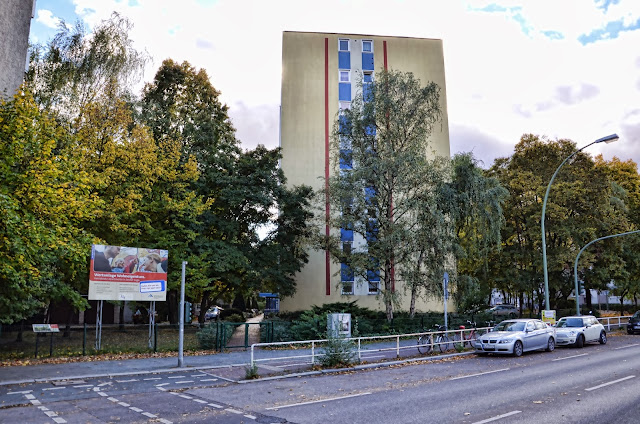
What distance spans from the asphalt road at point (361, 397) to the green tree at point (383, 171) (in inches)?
403

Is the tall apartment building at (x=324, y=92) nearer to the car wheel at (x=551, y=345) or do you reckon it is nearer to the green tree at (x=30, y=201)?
the car wheel at (x=551, y=345)

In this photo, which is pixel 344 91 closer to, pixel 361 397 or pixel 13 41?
pixel 13 41

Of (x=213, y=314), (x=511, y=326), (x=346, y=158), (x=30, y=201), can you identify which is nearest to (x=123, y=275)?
(x=30, y=201)

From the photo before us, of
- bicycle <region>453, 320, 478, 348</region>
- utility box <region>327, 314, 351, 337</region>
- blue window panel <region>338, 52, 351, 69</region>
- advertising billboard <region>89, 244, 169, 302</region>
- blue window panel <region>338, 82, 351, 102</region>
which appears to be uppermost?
blue window panel <region>338, 52, 351, 69</region>

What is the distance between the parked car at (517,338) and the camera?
1903 centimetres

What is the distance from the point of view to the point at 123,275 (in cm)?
2016

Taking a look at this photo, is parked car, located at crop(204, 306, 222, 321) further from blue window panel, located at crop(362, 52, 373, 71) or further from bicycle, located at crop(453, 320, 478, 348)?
bicycle, located at crop(453, 320, 478, 348)

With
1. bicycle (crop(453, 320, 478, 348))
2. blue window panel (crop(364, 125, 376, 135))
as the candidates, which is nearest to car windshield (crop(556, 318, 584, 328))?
bicycle (crop(453, 320, 478, 348))

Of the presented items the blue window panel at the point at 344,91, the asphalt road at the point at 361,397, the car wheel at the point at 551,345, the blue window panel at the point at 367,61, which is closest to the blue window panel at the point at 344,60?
the blue window panel at the point at 367,61

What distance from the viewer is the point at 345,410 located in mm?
9727

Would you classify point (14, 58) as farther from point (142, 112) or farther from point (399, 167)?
point (399, 167)

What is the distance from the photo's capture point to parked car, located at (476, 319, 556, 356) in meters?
19.0

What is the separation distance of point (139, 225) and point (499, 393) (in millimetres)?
21612

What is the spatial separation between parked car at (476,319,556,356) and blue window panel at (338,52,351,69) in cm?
2824
